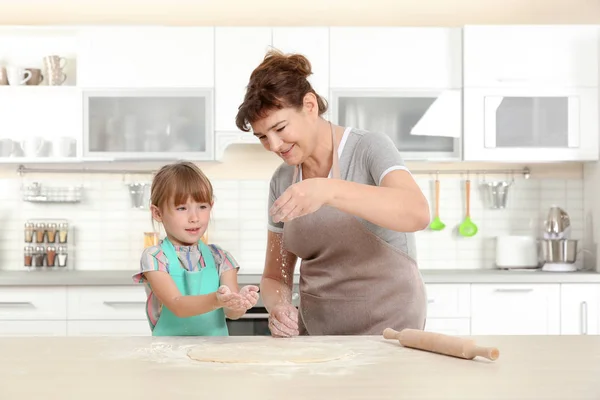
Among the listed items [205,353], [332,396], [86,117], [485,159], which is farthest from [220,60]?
[332,396]

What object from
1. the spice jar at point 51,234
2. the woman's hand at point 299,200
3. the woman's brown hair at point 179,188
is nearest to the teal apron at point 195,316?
the woman's brown hair at point 179,188

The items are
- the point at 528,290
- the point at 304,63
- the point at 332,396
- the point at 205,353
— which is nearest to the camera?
the point at 332,396

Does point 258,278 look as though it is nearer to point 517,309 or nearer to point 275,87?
point 517,309

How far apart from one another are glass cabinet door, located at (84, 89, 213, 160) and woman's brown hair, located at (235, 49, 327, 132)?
197 cm

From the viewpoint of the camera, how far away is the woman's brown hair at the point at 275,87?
76.9 inches

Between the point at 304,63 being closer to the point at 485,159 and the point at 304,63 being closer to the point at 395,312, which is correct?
the point at 395,312

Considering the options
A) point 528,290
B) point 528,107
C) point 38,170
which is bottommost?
point 528,290

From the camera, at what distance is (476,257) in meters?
4.30

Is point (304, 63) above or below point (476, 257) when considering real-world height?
above

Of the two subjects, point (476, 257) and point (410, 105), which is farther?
point (476, 257)

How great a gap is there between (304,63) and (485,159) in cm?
214

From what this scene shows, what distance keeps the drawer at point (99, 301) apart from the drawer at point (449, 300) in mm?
1337

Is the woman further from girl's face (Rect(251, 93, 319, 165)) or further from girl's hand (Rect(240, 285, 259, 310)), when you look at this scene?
girl's hand (Rect(240, 285, 259, 310))

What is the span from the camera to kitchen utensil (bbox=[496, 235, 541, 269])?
4109 mm
